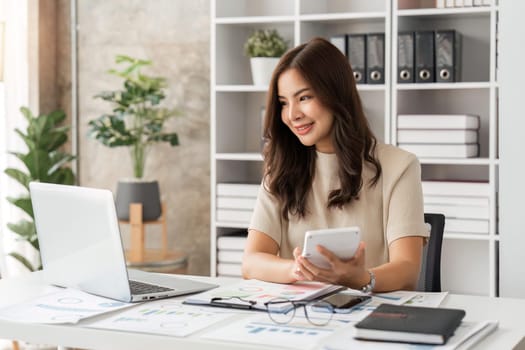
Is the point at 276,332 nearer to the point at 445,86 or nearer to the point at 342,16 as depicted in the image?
the point at 445,86

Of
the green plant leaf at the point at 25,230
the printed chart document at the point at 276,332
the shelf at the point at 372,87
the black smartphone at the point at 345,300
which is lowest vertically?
the green plant leaf at the point at 25,230

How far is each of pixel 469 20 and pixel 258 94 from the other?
3.66 feet

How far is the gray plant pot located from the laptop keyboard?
2.03m

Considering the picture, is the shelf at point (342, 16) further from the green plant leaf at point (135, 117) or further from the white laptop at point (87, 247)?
the white laptop at point (87, 247)

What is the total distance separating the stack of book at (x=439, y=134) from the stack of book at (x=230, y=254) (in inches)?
35.8

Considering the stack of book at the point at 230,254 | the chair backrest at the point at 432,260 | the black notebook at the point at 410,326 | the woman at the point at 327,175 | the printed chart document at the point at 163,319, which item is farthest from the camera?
the stack of book at the point at 230,254

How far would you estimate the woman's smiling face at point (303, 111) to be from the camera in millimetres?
2432

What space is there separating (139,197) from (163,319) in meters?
2.42

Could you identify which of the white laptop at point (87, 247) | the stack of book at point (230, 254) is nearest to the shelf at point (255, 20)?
the stack of book at point (230, 254)

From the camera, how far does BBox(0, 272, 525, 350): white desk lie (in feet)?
5.53

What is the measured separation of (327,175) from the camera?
251 cm

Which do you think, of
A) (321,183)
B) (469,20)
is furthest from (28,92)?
(321,183)

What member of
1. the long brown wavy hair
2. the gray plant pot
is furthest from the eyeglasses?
the gray plant pot

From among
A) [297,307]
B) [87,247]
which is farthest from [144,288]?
[297,307]
